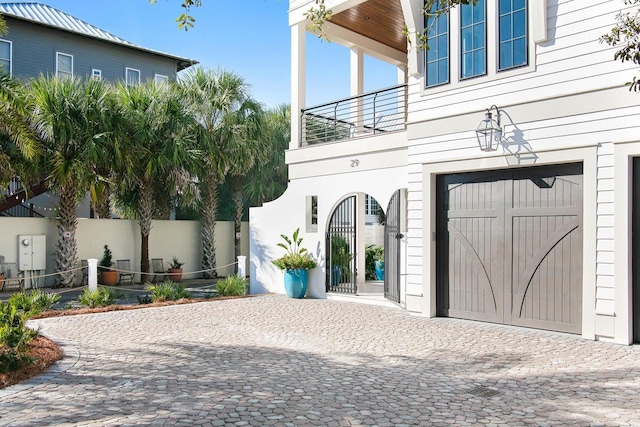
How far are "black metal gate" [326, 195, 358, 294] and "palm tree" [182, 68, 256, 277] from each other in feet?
21.9

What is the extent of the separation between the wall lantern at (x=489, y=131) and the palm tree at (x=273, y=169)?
15.4 metres

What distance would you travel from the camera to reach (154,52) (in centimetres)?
2589

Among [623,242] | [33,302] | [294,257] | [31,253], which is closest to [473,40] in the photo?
[623,242]

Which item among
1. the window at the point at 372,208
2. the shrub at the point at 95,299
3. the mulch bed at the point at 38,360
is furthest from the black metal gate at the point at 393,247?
the window at the point at 372,208

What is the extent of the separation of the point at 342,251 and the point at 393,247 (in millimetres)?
2114

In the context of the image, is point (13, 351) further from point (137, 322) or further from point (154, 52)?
point (154, 52)

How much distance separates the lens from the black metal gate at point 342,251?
13.6 m

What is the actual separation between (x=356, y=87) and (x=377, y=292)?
18.4ft

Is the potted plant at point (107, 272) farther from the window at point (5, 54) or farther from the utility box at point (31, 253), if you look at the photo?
the window at point (5, 54)

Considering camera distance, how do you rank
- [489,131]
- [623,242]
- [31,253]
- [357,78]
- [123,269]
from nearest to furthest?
[623,242] → [489,131] → [357,78] → [31,253] → [123,269]

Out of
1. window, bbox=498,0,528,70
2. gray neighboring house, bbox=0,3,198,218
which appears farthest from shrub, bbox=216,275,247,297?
gray neighboring house, bbox=0,3,198,218

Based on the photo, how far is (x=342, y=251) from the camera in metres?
14.0

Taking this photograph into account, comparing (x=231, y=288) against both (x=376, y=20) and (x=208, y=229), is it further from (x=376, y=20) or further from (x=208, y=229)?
(x=376, y=20)

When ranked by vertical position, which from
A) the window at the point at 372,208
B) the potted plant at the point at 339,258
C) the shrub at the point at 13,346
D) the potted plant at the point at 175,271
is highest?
the window at the point at 372,208
